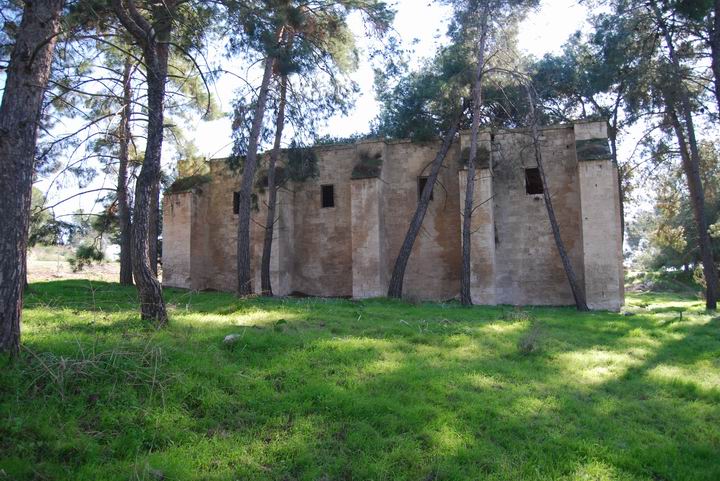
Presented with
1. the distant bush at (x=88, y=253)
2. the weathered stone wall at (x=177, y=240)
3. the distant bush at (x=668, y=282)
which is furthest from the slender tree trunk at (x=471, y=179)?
the distant bush at (x=668, y=282)

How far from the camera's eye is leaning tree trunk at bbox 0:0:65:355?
15.7 feet

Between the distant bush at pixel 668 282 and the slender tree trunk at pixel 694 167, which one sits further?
the distant bush at pixel 668 282

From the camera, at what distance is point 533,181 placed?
17.1 meters

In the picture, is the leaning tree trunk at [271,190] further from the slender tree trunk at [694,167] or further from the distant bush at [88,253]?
the slender tree trunk at [694,167]

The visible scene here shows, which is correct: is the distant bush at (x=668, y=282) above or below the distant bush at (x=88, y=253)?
below

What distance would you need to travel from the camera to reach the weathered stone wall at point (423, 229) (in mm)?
15258

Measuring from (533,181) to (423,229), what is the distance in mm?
4093

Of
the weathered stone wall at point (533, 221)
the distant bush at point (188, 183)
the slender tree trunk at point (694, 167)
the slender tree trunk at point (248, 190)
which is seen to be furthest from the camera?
the distant bush at point (188, 183)

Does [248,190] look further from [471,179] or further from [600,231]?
[600,231]

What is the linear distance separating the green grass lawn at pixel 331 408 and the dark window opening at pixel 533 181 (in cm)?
987

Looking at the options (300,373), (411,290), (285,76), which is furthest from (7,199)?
(411,290)

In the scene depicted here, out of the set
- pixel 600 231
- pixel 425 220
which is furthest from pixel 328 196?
pixel 600 231

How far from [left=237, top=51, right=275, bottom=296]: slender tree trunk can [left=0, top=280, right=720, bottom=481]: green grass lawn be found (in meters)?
5.07

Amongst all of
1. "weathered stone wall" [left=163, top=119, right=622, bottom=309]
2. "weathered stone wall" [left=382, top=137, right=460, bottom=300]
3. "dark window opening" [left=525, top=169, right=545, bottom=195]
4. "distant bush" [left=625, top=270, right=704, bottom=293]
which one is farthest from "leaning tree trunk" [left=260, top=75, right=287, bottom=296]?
"distant bush" [left=625, top=270, right=704, bottom=293]
